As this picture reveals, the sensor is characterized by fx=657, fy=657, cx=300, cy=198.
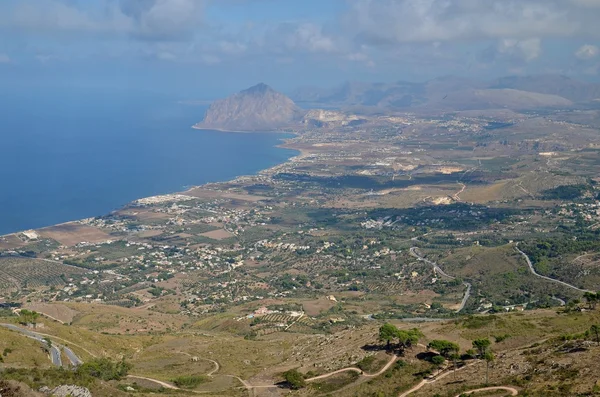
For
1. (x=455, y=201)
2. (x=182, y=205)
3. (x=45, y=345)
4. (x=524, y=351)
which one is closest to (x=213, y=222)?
(x=182, y=205)

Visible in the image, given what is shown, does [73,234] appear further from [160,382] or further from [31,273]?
[160,382]

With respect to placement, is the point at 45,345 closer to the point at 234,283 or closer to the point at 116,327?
the point at 116,327

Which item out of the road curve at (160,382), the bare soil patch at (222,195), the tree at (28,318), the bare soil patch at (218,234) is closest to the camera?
the road curve at (160,382)

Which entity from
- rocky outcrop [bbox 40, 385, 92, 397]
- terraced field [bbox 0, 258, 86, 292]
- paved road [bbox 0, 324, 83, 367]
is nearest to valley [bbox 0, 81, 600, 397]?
paved road [bbox 0, 324, 83, 367]

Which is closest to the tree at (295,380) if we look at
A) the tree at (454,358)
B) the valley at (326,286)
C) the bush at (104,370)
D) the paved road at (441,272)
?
the valley at (326,286)

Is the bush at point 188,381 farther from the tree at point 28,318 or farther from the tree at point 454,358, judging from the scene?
the tree at point 28,318

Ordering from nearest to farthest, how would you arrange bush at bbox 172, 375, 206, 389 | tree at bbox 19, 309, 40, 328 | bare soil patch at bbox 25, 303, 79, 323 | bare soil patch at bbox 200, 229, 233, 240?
bush at bbox 172, 375, 206, 389 < tree at bbox 19, 309, 40, 328 < bare soil patch at bbox 25, 303, 79, 323 < bare soil patch at bbox 200, 229, 233, 240

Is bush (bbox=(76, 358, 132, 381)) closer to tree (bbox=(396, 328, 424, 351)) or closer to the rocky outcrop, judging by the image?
the rocky outcrop

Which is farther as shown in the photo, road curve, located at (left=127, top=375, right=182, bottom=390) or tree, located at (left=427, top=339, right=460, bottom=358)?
tree, located at (left=427, top=339, right=460, bottom=358)

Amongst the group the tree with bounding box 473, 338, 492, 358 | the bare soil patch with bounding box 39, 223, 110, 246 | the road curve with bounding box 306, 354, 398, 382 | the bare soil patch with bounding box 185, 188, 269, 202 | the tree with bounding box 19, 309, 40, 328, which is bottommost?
the bare soil patch with bounding box 39, 223, 110, 246
